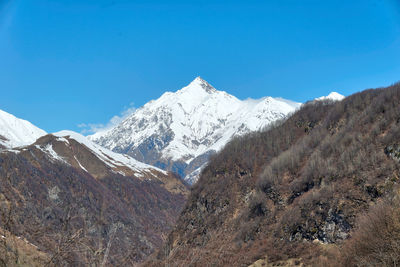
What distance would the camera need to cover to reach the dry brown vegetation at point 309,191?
58250mm

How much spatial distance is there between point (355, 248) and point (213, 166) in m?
88.3

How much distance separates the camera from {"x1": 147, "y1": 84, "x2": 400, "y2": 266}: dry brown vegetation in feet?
191

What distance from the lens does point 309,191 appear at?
74.1m

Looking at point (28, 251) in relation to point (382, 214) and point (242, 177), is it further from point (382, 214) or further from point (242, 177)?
point (242, 177)

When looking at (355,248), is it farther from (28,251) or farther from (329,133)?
(329,133)

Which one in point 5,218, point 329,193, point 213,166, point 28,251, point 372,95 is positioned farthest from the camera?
point 213,166

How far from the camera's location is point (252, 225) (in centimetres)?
7756

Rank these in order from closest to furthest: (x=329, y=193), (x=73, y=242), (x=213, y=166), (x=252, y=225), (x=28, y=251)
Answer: (x=73, y=242), (x=28, y=251), (x=329, y=193), (x=252, y=225), (x=213, y=166)

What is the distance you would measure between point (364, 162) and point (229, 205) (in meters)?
39.2

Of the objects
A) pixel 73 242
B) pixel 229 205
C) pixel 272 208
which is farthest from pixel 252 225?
pixel 73 242

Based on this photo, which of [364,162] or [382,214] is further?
[364,162]

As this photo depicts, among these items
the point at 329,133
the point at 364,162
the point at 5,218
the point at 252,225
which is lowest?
the point at 252,225

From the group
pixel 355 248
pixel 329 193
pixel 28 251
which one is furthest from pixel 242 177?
pixel 28 251

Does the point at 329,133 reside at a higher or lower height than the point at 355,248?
higher
